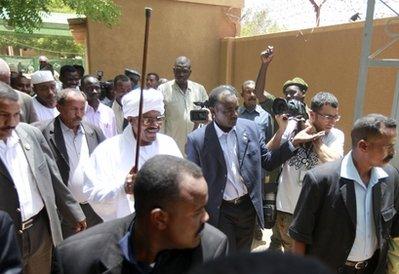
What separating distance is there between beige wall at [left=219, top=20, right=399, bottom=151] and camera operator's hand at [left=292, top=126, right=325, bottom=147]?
119 inches

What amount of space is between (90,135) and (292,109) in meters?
1.77

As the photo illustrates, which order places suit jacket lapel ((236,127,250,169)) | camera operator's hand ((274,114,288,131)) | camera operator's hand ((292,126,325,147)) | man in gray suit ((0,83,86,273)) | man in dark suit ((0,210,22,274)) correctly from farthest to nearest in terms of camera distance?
1. camera operator's hand ((274,114,288,131))
2. suit jacket lapel ((236,127,250,169))
3. camera operator's hand ((292,126,325,147))
4. man in gray suit ((0,83,86,273))
5. man in dark suit ((0,210,22,274))

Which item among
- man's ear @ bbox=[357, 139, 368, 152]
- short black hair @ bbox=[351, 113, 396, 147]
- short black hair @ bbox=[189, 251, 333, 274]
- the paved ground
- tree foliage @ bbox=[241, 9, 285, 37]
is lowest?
the paved ground

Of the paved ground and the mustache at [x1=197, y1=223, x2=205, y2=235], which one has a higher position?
the mustache at [x1=197, y1=223, x2=205, y2=235]

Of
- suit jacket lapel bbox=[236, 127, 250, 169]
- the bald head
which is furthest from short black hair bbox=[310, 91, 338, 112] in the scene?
the bald head

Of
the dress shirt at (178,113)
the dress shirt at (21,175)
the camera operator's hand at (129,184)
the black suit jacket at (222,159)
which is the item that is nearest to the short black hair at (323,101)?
the black suit jacket at (222,159)

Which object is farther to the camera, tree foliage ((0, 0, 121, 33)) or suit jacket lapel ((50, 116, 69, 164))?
tree foliage ((0, 0, 121, 33))

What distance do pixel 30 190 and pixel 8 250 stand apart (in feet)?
3.54

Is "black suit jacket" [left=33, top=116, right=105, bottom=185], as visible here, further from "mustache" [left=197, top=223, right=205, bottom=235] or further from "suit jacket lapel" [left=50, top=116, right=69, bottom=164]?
"mustache" [left=197, top=223, right=205, bottom=235]

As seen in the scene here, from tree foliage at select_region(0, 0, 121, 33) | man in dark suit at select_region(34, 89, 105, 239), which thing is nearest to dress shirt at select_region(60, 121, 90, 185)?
man in dark suit at select_region(34, 89, 105, 239)

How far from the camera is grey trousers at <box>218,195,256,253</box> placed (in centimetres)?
336

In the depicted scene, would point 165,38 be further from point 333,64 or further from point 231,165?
point 231,165

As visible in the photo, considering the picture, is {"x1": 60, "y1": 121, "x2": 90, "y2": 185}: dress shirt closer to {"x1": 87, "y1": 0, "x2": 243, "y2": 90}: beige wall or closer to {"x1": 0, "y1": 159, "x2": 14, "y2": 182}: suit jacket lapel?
{"x1": 0, "y1": 159, "x2": 14, "y2": 182}: suit jacket lapel

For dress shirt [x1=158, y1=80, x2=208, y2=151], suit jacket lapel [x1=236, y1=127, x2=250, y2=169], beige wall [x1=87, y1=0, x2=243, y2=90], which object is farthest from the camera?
beige wall [x1=87, y1=0, x2=243, y2=90]
